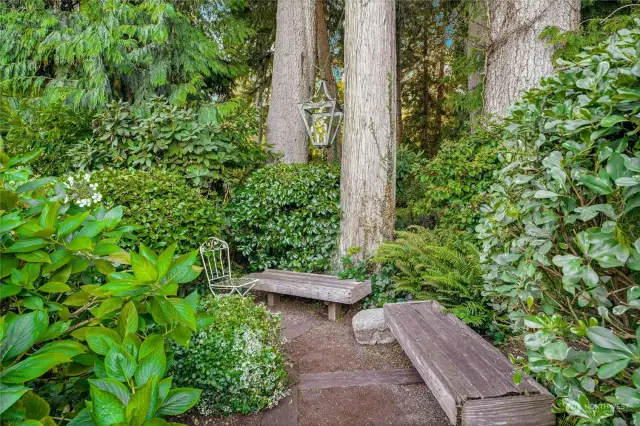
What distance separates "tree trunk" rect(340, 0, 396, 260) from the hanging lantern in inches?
24.4

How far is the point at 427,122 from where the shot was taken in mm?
12406

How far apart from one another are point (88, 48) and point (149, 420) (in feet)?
22.8

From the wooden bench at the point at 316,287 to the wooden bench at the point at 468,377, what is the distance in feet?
3.50

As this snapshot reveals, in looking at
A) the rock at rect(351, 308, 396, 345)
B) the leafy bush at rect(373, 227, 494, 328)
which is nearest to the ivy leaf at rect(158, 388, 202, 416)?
the leafy bush at rect(373, 227, 494, 328)

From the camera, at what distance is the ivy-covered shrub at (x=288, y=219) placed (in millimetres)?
4836

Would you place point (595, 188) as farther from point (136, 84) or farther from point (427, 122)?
point (427, 122)

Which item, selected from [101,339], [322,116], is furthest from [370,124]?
[101,339]

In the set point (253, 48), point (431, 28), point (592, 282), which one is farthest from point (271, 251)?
point (431, 28)

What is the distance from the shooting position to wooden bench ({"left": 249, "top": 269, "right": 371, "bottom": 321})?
385 cm

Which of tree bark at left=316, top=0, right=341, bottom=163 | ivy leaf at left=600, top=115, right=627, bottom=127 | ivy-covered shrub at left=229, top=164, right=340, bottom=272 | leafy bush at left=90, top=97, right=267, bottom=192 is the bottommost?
ivy-covered shrub at left=229, top=164, right=340, bottom=272

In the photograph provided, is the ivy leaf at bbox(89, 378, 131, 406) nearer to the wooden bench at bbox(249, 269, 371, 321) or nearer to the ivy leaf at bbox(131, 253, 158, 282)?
the ivy leaf at bbox(131, 253, 158, 282)

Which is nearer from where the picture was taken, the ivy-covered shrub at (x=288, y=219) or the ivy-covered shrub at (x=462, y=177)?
the ivy-covered shrub at (x=462, y=177)

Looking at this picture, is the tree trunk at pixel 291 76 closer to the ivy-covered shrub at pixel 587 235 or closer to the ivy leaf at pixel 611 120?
the ivy-covered shrub at pixel 587 235

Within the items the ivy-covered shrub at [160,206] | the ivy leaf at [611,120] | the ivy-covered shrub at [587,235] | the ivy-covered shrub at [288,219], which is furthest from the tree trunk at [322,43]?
the ivy leaf at [611,120]
